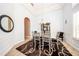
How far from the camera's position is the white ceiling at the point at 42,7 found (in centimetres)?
178

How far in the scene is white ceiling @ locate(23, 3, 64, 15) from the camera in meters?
1.78

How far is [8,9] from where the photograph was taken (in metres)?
1.73

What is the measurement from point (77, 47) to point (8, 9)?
120cm

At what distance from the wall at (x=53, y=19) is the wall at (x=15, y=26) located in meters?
0.16

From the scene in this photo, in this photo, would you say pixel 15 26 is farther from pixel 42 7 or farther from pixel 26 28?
pixel 42 7

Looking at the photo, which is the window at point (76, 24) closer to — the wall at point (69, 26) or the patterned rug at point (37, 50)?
the wall at point (69, 26)

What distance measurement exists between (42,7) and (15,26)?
0.52 m

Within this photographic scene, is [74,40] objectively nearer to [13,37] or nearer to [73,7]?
[73,7]

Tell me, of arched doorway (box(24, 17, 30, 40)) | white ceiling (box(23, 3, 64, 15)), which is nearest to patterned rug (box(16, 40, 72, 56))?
arched doorway (box(24, 17, 30, 40))

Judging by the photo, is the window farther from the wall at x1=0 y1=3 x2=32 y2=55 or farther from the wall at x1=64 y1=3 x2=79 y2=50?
the wall at x1=0 y1=3 x2=32 y2=55

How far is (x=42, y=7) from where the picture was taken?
5.90 ft

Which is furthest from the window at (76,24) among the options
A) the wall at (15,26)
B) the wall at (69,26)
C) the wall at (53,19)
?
the wall at (15,26)

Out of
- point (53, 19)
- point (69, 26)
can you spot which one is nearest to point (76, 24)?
point (69, 26)

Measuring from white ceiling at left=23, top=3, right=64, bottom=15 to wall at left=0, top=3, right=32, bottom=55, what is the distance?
0.08 meters
